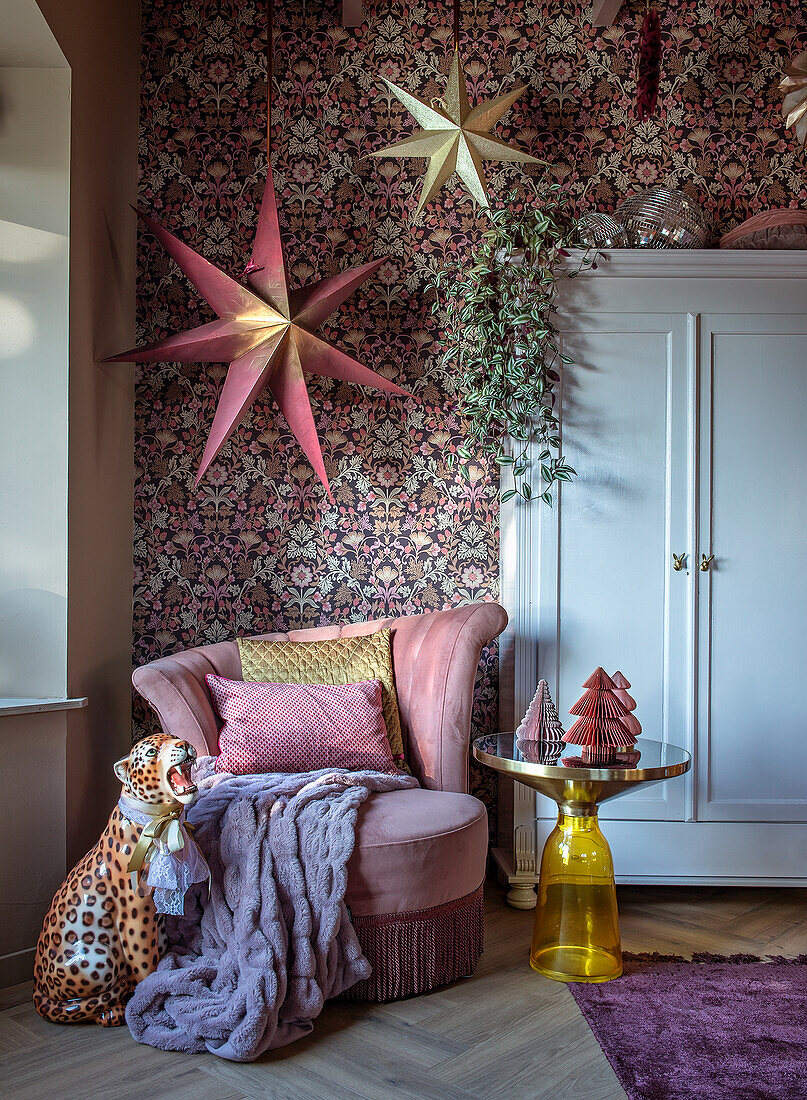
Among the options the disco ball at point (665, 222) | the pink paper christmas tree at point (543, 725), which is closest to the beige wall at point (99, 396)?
the pink paper christmas tree at point (543, 725)

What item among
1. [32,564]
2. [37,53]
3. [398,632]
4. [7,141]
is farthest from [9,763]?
[37,53]

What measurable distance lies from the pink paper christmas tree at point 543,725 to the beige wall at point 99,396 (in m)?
1.27

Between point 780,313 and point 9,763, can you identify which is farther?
point 780,313

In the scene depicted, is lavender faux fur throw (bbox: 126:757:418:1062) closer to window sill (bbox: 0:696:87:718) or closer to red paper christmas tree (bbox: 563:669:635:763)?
window sill (bbox: 0:696:87:718)

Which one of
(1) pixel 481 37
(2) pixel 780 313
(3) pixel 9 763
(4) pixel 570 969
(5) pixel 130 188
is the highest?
(1) pixel 481 37

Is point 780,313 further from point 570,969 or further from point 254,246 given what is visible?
point 570,969

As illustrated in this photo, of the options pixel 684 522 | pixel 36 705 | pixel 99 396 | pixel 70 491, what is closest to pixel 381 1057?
pixel 36 705

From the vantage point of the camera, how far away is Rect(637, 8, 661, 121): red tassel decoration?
2328 mm

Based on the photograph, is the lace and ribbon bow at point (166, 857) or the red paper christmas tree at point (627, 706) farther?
the red paper christmas tree at point (627, 706)

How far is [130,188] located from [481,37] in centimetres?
141

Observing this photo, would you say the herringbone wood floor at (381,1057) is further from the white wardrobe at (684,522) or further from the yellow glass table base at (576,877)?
the white wardrobe at (684,522)

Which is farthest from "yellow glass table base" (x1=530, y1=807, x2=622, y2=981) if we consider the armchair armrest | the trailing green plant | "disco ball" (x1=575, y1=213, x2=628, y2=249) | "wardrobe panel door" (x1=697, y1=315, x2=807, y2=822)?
"disco ball" (x1=575, y1=213, x2=628, y2=249)

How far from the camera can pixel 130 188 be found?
9.91ft

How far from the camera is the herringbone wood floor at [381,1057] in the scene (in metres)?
1.72
